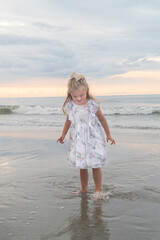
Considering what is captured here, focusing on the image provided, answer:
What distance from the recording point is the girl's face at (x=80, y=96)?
3.59 meters

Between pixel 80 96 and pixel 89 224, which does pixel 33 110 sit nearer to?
pixel 80 96

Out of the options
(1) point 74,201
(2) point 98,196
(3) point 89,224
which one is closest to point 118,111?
(2) point 98,196

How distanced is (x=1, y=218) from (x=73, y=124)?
148 centimetres

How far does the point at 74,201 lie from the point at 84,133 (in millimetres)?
847

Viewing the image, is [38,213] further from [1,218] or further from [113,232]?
[113,232]

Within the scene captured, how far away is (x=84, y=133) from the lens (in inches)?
142

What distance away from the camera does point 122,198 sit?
134 inches

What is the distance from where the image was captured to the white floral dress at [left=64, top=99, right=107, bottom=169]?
11.6 feet

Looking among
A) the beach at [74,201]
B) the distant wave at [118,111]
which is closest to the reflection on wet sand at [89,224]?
the beach at [74,201]

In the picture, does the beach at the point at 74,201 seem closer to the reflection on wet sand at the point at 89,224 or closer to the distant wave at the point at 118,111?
the reflection on wet sand at the point at 89,224

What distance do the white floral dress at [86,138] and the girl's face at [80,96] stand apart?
0.18ft

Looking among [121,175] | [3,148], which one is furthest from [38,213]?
[3,148]

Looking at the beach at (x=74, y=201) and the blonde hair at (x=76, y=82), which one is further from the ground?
the blonde hair at (x=76, y=82)

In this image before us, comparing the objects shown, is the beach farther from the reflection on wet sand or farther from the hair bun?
the hair bun
